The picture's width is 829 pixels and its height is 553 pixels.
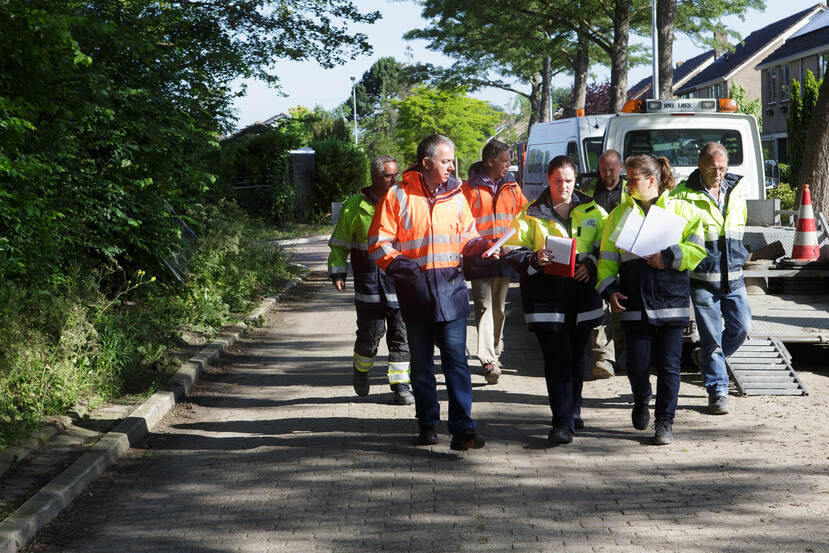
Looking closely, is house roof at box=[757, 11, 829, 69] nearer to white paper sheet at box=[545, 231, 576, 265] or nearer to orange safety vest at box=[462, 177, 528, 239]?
orange safety vest at box=[462, 177, 528, 239]

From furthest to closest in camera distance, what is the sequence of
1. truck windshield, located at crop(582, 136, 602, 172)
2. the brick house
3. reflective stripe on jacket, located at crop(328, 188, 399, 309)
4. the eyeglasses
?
the brick house < truck windshield, located at crop(582, 136, 602, 172) < reflective stripe on jacket, located at crop(328, 188, 399, 309) < the eyeglasses

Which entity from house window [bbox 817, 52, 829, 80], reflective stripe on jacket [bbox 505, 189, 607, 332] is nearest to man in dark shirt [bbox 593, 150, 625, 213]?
reflective stripe on jacket [bbox 505, 189, 607, 332]

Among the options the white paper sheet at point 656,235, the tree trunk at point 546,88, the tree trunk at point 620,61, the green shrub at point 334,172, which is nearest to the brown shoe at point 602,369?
the white paper sheet at point 656,235

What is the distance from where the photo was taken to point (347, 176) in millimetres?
36469

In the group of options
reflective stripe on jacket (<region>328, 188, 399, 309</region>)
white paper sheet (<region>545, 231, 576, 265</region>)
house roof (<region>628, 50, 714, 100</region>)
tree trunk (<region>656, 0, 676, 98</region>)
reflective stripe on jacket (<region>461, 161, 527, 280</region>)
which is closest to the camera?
white paper sheet (<region>545, 231, 576, 265</region>)

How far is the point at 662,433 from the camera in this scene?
6.06m

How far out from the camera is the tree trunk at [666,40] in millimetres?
21594

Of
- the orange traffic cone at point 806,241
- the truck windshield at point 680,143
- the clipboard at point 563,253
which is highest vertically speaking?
the truck windshield at point 680,143

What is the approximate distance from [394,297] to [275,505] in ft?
8.09

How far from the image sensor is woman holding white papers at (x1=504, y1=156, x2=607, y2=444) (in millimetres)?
6078

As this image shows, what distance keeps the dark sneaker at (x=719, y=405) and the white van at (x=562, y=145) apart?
7424 millimetres

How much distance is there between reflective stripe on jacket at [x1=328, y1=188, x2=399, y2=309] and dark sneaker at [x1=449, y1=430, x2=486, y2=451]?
1577mm

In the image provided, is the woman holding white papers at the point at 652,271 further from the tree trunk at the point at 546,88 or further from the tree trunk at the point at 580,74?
the tree trunk at the point at 546,88

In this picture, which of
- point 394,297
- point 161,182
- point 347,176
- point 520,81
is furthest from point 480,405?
point 520,81
